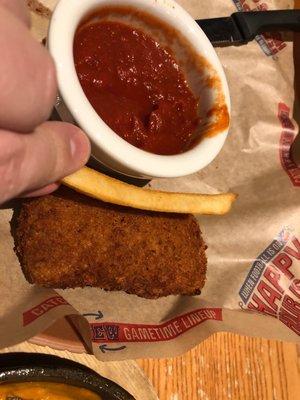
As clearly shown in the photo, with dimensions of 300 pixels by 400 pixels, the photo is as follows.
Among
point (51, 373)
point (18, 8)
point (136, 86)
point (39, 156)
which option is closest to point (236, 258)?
point (136, 86)

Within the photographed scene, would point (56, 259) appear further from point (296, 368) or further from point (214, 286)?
point (296, 368)

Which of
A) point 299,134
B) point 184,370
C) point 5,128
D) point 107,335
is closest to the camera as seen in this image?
point 5,128

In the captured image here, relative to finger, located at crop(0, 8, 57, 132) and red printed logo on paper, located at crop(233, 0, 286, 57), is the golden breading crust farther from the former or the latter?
red printed logo on paper, located at crop(233, 0, 286, 57)

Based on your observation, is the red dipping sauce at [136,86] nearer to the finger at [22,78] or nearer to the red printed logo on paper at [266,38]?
the red printed logo on paper at [266,38]

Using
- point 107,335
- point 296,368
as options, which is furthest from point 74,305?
point 296,368

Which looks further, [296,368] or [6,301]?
[296,368]

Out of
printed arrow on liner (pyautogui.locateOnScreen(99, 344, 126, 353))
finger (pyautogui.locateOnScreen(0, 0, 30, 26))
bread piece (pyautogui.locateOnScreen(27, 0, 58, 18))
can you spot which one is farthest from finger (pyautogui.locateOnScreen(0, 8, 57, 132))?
bread piece (pyautogui.locateOnScreen(27, 0, 58, 18))
